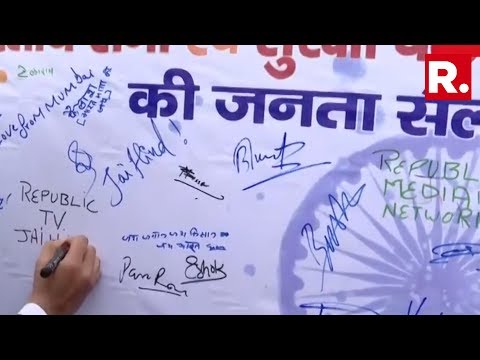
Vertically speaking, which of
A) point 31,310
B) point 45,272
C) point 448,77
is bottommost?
point 31,310

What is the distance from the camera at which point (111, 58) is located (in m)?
1.72

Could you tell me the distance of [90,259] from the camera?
169 centimetres

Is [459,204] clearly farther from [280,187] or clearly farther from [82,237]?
[82,237]

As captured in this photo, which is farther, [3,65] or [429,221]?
[3,65]

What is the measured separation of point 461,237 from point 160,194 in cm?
90

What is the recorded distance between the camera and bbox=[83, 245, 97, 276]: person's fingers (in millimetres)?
1675

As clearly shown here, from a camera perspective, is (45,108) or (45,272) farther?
(45,108)

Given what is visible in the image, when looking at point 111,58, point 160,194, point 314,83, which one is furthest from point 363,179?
point 111,58

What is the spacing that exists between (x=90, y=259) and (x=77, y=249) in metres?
0.05
